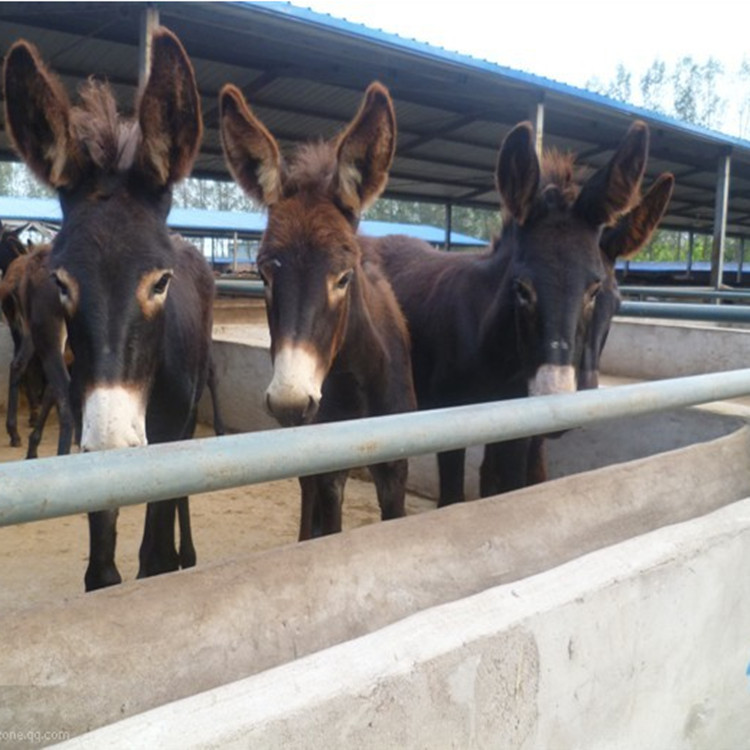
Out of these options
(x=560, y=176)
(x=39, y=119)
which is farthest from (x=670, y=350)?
(x=39, y=119)

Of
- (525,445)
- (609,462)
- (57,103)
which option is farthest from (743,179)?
(57,103)

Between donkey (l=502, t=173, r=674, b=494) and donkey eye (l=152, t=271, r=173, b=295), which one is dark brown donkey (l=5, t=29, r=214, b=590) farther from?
donkey (l=502, t=173, r=674, b=494)

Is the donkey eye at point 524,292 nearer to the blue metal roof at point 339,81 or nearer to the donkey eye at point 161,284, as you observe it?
the donkey eye at point 161,284

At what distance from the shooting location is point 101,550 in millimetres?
2609

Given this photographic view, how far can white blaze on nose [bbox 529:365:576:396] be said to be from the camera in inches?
105

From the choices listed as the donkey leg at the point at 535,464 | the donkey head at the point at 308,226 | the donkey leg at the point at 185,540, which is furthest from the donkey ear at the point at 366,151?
the donkey leg at the point at 185,540

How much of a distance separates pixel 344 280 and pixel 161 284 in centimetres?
71

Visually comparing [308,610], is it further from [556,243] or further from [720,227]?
[720,227]

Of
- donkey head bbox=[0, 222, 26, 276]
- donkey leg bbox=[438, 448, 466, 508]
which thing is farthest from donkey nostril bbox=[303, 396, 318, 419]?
donkey head bbox=[0, 222, 26, 276]

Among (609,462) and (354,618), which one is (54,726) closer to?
(354,618)

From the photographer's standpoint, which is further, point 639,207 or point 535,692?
point 639,207

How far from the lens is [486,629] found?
1359 mm

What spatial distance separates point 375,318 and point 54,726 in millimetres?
2398

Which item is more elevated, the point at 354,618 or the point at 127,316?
the point at 127,316
